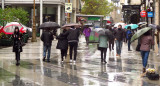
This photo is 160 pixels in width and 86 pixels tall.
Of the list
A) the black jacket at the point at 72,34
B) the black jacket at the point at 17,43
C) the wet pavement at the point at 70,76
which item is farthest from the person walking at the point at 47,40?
the wet pavement at the point at 70,76

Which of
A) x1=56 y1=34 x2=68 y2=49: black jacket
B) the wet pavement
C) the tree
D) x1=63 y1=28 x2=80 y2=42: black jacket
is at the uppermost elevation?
the tree

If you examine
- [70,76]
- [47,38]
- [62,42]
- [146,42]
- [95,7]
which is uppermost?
[95,7]

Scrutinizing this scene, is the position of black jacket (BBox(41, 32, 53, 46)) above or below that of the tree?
below

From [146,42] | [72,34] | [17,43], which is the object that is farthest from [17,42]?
[146,42]

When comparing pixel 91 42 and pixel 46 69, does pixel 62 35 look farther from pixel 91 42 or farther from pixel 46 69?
pixel 91 42

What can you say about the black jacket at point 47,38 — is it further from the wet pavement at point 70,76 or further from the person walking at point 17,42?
the wet pavement at point 70,76

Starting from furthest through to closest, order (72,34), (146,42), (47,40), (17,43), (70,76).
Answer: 1. (47,40)
2. (72,34)
3. (17,43)
4. (146,42)
5. (70,76)

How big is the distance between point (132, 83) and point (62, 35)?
279 inches

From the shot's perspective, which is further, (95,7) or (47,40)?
(95,7)

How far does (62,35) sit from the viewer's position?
18.7m

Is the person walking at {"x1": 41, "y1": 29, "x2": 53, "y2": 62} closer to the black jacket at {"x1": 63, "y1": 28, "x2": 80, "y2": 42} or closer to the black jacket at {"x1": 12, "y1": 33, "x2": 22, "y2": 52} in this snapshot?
the black jacket at {"x1": 63, "y1": 28, "x2": 80, "y2": 42}

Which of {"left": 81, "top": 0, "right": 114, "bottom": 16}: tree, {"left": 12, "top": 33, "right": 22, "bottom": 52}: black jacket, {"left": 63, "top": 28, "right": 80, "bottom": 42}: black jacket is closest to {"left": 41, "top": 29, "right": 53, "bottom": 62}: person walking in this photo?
{"left": 63, "top": 28, "right": 80, "bottom": 42}: black jacket

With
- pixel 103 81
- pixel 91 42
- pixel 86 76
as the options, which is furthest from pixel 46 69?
pixel 91 42

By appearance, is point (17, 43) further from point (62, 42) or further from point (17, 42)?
point (62, 42)
